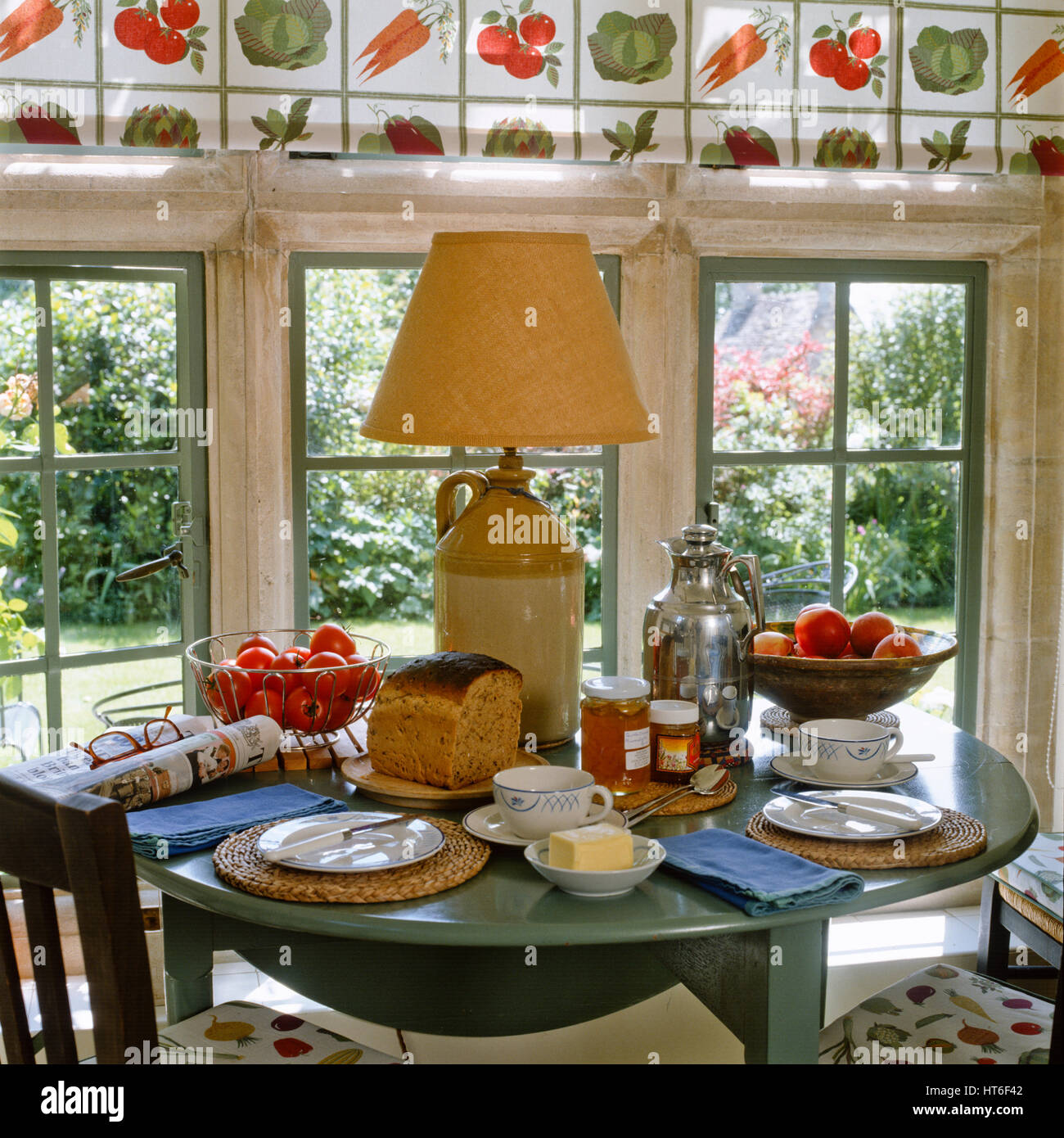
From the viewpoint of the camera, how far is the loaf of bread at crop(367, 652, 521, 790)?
60.8 inches

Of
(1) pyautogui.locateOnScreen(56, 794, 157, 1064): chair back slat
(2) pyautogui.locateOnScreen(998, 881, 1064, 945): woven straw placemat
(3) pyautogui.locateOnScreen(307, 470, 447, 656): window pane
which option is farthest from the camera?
(3) pyautogui.locateOnScreen(307, 470, 447, 656): window pane

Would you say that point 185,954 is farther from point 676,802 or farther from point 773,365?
point 773,365

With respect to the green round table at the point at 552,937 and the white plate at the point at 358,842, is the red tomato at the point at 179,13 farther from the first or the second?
the white plate at the point at 358,842

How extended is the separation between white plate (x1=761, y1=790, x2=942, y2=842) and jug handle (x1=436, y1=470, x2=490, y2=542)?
620 mm

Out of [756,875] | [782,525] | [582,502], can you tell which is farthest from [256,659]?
[782,525]

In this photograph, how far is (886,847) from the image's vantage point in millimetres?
1387

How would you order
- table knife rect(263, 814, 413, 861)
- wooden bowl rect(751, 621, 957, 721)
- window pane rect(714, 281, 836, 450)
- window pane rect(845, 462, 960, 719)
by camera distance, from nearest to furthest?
table knife rect(263, 814, 413, 861), wooden bowl rect(751, 621, 957, 721), window pane rect(714, 281, 836, 450), window pane rect(845, 462, 960, 719)

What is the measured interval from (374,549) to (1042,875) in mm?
1590

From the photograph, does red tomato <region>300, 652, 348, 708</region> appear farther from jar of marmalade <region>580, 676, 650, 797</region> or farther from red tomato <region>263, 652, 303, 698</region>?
jar of marmalade <region>580, 676, 650, 797</region>

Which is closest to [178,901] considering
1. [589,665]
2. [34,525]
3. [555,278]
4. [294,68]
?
[555,278]

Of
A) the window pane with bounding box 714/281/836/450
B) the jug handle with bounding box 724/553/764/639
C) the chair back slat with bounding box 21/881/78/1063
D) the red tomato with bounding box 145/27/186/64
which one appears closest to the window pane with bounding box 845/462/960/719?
the window pane with bounding box 714/281/836/450

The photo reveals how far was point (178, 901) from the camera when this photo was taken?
1.59 meters

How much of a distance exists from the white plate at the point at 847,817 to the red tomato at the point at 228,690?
0.72 metres

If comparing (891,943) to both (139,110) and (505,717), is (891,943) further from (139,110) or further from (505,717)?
(139,110)
